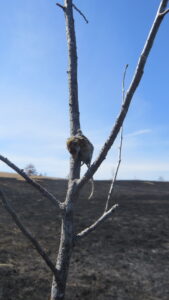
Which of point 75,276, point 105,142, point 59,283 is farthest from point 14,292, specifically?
point 105,142

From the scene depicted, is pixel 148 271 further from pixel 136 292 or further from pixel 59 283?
pixel 59 283

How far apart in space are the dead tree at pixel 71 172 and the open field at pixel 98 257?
3900 millimetres

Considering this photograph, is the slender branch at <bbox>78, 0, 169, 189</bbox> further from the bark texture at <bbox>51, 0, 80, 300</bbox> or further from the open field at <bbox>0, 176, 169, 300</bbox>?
the open field at <bbox>0, 176, 169, 300</bbox>

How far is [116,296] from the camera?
4.68 metres

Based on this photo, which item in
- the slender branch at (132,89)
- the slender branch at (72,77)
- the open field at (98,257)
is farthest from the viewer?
the open field at (98,257)

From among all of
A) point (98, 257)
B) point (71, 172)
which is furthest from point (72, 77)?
point (98, 257)

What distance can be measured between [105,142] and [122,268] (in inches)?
219

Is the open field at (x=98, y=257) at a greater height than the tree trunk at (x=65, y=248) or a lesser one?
lesser

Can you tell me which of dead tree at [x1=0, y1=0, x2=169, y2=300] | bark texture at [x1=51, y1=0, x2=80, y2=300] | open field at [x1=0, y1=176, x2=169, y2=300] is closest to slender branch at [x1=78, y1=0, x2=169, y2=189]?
dead tree at [x1=0, y1=0, x2=169, y2=300]

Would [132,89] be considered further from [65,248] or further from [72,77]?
[65,248]

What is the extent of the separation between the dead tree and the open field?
3.90 metres

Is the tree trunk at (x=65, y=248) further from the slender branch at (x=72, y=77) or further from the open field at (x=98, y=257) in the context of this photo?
the open field at (x=98, y=257)

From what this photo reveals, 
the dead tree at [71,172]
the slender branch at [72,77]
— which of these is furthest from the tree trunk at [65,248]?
the slender branch at [72,77]

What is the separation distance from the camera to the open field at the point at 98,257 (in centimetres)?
478
